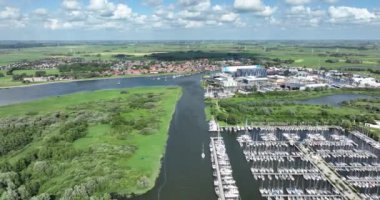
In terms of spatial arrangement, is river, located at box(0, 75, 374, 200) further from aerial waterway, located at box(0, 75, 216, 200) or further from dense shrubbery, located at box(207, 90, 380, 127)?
dense shrubbery, located at box(207, 90, 380, 127)

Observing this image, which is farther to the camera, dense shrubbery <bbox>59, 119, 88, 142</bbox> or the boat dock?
dense shrubbery <bbox>59, 119, 88, 142</bbox>

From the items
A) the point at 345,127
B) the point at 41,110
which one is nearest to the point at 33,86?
the point at 41,110

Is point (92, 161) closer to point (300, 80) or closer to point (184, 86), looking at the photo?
point (184, 86)

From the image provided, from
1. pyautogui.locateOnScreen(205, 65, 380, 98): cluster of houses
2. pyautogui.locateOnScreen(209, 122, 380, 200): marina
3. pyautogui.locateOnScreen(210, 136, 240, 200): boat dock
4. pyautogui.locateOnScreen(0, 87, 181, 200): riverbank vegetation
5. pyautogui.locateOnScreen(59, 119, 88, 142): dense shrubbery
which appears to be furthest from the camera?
pyautogui.locateOnScreen(205, 65, 380, 98): cluster of houses

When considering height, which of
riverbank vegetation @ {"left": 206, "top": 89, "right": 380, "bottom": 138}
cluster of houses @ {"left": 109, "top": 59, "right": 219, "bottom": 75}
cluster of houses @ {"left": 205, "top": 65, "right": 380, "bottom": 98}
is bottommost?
riverbank vegetation @ {"left": 206, "top": 89, "right": 380, "bottom": 138}

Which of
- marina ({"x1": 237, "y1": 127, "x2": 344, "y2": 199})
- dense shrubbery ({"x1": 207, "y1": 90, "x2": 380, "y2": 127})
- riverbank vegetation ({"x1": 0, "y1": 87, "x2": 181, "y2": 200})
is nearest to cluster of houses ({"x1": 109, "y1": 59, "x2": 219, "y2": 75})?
riverbank vegetation ({"x1": 0, "y1": 87, "x2": 181, "y2": 200})
